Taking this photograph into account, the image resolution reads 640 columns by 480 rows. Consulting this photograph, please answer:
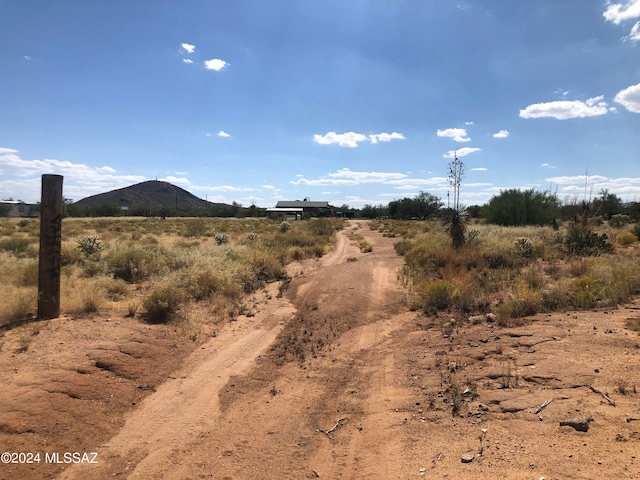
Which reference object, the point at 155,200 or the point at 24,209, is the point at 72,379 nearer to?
the point at 24,209

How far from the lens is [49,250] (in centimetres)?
787

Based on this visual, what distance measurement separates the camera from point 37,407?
4.93m

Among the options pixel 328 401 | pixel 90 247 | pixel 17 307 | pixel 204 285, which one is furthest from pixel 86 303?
pixel 90 247

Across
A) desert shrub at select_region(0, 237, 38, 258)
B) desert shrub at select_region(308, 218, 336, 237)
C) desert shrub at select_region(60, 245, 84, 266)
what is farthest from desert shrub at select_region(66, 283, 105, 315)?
desert shrub at select_region(308, 218, 336, 237)

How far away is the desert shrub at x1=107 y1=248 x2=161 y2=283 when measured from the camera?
13.7 m

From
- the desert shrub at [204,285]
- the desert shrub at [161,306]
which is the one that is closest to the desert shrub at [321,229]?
the desert shrub at [204,285]

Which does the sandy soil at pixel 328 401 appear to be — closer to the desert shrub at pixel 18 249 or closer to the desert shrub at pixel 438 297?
the desert shrub at pixel 438 297

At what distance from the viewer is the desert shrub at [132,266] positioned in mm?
13680

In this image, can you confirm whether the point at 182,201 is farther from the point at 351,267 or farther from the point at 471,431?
the point at 471,431

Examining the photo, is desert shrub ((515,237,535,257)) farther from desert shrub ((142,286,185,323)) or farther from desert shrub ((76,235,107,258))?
desert shrub ((76,235,107,258))

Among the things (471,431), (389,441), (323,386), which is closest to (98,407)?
(323,386)

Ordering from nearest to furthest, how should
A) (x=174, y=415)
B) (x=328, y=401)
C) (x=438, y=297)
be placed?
(x=174, y=415), (x=328, y=401), (x=438, y=297)

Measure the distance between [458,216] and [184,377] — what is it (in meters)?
15.4

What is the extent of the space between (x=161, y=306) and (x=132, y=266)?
5.56 m
